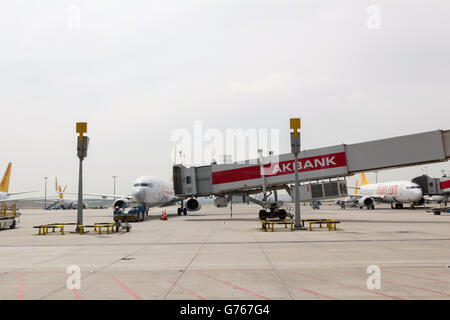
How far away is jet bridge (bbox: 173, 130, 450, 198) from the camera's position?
29.1 metres

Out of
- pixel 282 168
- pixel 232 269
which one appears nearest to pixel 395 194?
pixel 282 168

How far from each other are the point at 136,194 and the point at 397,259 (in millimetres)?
31826

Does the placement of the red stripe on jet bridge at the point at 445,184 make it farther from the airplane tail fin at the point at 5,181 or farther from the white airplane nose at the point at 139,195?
the airplane tail fin at the point at 5,181

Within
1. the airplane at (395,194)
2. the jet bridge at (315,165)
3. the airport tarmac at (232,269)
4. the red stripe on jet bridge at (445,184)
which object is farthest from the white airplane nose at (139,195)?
the red stripe on jet bridge at (445,184)

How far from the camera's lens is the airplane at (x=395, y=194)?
59438 millimetres

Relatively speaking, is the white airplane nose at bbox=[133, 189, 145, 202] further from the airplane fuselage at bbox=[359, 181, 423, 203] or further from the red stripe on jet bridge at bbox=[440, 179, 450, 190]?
the red stripe on jet bridge at bbox=[440, 179, 450, 190]

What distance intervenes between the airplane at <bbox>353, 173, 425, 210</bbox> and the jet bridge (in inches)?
1305

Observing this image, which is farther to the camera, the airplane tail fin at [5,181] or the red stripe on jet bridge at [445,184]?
the red stripe on jet bridge at [445,184]

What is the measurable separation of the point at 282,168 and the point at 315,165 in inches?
122

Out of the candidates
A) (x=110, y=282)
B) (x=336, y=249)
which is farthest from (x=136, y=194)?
(x=110, y=282)

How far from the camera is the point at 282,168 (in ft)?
113

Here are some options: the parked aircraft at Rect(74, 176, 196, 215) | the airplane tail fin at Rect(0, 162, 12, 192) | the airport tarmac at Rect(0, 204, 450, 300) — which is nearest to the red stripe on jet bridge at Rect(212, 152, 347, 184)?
the parked aircraft at Rect(74, 176, 196, 215)

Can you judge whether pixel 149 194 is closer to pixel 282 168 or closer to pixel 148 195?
pixel 148 195

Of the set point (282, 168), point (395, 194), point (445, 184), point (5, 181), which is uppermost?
point (5, 181)
